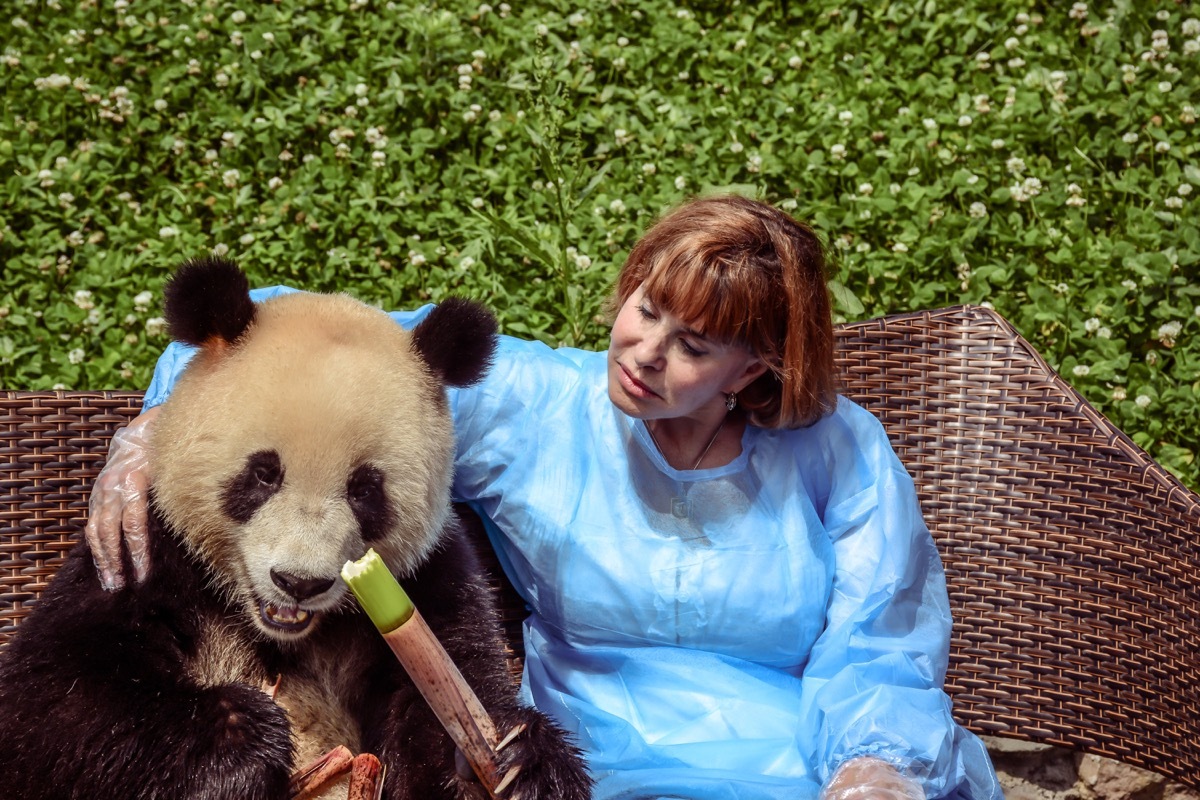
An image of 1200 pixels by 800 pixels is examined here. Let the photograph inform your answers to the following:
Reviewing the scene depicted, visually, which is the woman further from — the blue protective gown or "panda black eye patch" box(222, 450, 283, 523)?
"panda black eye patch" box(222, 450, 283, 523)

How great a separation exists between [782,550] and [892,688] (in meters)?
0.38

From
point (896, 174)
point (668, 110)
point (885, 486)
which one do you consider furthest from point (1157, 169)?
point (885, 486)

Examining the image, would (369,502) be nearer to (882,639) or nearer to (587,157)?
(882,639)

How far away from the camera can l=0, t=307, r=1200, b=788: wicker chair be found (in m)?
2.70

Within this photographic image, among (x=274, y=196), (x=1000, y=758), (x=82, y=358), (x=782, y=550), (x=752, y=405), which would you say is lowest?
(x=1000, y=758)

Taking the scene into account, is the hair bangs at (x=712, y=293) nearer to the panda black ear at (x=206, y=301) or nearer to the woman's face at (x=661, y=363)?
the woman's face at (x=661, y=363)

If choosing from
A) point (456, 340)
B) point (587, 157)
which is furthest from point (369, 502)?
point (587, 157)

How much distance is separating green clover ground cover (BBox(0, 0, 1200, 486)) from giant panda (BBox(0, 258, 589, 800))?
158 centimetres

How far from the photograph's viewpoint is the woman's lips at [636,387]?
101 inches

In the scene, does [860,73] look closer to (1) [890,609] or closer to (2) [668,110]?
(2) [668,110]

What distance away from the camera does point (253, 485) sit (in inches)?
80.7

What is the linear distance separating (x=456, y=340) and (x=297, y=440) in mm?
395

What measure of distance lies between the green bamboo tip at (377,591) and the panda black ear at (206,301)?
60 cm

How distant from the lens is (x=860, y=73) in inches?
214
